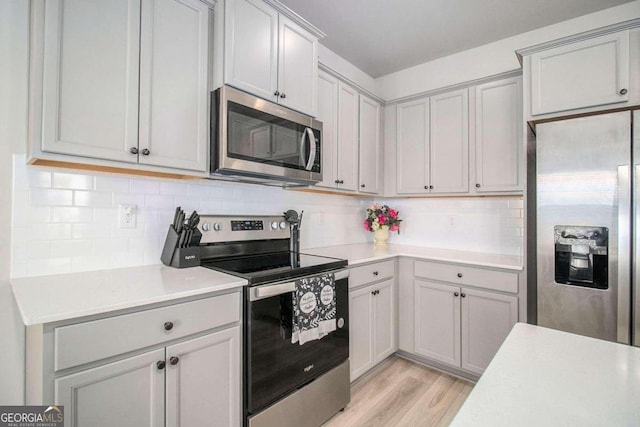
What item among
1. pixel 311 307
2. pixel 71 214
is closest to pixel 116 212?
pixel 71 214

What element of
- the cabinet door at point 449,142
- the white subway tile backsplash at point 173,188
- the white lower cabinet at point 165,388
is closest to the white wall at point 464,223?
the cabinet door at point 449,142

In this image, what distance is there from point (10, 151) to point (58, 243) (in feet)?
1.46

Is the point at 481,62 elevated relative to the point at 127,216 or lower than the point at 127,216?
A: elevated

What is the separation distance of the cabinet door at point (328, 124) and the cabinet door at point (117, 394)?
1.64 meters

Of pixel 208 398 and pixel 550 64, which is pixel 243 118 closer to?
pixel 208 398

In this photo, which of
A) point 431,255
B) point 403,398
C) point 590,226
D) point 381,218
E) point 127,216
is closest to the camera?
point 127,216

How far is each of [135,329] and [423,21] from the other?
2.72 metres

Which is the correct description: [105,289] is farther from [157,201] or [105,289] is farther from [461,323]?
[461,323]

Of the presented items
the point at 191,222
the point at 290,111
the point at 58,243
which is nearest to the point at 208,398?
the point at 191,222

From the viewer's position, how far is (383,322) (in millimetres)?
2531

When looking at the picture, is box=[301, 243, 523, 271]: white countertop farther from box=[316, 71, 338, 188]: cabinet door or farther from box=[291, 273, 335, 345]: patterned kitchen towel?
box=[316, 71, 338, 188]: cabinet door

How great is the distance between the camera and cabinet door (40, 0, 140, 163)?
1.23m

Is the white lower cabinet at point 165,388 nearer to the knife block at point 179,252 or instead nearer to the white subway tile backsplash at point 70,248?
the knife block at point 179,252

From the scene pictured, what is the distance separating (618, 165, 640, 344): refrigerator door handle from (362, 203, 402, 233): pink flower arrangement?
1.68 m
